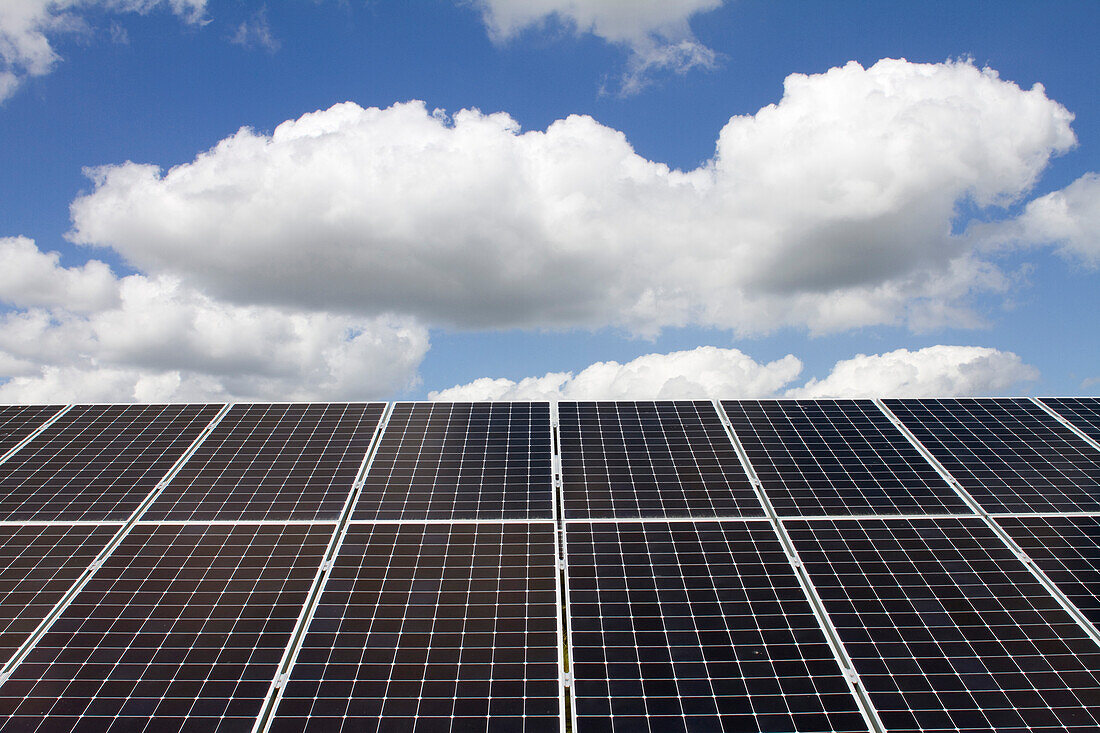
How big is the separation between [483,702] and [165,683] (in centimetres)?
752

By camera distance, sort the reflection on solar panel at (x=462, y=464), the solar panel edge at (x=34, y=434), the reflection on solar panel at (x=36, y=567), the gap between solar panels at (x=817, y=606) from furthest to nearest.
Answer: the solar panel edge at (x=34, y=434) → the reflection on solar panel at (x=462, y=464) → the reflection on solar panel at (x=36, y=567) → the gap between solar panels at (x=817, y=606)

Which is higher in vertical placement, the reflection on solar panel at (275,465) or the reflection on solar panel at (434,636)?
the reflection on solar panel at (275,465)

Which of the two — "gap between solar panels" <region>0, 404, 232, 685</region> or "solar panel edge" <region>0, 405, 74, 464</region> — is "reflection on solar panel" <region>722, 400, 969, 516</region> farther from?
"solar panel edge" <region>0, 405, 74, 464</region>

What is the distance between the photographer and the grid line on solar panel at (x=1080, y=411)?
75.8 ft

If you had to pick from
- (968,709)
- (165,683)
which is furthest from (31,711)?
(968,709)

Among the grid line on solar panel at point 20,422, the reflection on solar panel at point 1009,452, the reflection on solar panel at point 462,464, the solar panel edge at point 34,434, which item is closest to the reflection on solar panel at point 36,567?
the solar panel edge at point 34,434

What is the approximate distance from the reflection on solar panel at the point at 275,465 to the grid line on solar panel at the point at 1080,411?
94.8ft

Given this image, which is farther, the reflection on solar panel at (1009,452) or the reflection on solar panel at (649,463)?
the reflection on solar panel at (1009,452)

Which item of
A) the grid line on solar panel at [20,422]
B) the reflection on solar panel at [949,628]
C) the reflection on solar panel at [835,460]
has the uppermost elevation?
the grid line on solar panel at [20,422]

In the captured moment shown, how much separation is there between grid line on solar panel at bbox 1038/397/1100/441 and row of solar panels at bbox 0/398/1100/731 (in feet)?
0.51

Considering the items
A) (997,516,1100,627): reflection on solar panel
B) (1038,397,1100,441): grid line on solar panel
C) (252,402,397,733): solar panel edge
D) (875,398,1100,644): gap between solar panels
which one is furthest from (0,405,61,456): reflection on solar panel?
(1038,397,1100,441): grid line on solar panel

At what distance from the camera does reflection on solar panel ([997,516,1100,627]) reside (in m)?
15.6

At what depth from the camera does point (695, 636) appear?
14250 millimetres

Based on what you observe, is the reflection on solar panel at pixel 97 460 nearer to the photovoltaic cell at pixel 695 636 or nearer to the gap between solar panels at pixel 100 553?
the gap between solar panels at pixel 100 553
